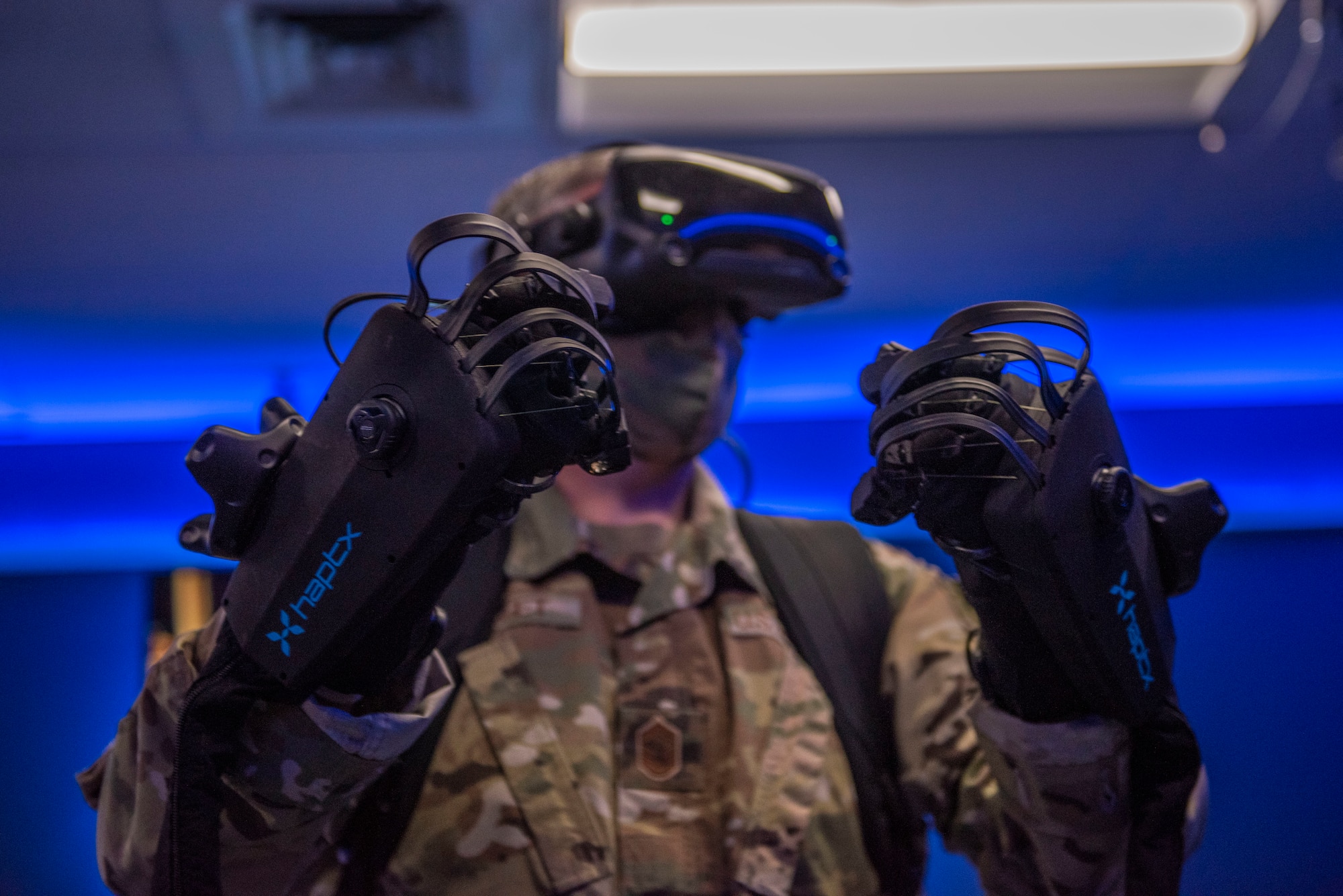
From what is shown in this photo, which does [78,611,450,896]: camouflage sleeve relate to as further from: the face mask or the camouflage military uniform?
the face mask

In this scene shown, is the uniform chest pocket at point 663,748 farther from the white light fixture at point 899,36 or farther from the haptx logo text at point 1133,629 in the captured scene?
the white light fixture at point 899,36

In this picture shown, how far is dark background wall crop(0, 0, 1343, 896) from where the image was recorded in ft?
3.24

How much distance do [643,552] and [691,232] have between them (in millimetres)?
→ 300

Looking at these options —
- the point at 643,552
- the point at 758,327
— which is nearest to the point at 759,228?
the point at 643,552

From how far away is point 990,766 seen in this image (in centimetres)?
77

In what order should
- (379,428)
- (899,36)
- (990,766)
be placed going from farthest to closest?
(899,36) < (990,766) < (379,428)

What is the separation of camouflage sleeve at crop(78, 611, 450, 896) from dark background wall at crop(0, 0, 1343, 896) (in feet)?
0.88

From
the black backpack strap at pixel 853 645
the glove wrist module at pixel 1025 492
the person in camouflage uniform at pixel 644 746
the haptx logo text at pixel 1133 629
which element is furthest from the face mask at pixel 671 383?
the haptx logo text at pixel 1133 629

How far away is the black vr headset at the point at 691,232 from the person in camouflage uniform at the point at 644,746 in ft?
0.12

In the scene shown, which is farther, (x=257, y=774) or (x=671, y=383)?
(x=671, y=383)

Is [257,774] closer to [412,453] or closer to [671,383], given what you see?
[412,453]

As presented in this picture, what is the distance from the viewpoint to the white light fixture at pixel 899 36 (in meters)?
1.13

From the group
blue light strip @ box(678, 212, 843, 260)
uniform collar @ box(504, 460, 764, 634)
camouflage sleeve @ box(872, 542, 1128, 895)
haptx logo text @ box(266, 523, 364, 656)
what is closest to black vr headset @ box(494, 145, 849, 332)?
blue light strip @ box(678, 212, 843, 260)

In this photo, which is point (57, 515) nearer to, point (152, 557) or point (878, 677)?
point (152, 557)
